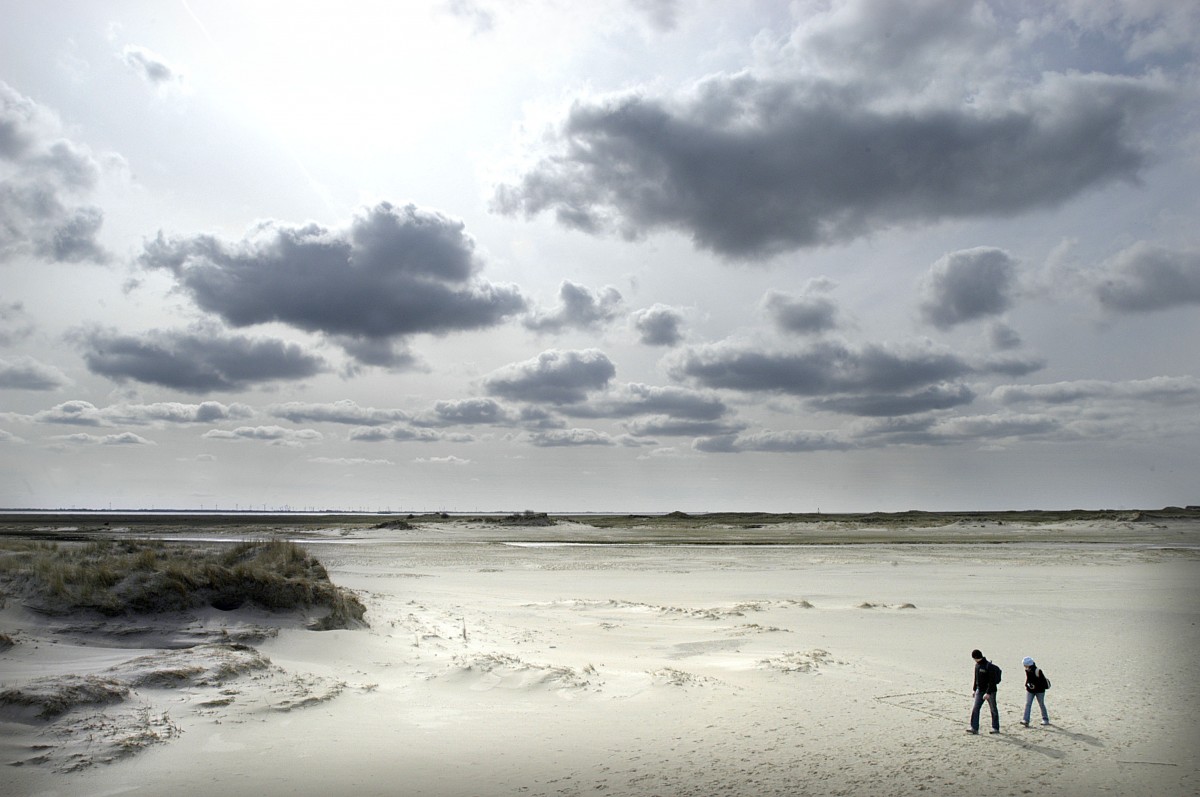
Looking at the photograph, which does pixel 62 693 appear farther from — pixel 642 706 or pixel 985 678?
pixel 985 678

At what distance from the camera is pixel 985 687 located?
978 cm

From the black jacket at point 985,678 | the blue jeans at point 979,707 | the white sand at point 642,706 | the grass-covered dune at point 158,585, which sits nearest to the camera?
the white sand at point 642,706

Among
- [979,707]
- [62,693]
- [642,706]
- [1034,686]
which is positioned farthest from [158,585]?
[1034,686]

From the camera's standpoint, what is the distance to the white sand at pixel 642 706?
26.5 feet

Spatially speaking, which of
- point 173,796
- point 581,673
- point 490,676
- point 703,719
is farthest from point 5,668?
point 703,719

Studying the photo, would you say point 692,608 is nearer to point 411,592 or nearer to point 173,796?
point 411,592

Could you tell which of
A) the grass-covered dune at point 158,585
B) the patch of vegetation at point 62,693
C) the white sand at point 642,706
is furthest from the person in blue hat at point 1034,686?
the grass-covered dune at point 158,585

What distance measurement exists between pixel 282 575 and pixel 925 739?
46.6ft

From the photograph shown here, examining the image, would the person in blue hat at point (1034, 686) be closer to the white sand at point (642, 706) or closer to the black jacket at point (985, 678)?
the white sand at point (642, 706)

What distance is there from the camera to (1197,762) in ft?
29.7

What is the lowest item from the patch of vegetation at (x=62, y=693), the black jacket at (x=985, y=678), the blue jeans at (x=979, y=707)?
the blue jeans at (x=979, y=707)

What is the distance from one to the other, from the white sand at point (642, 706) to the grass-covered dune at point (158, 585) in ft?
2.46

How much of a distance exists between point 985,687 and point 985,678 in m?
0.14

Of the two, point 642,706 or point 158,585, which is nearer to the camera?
point 642,706
